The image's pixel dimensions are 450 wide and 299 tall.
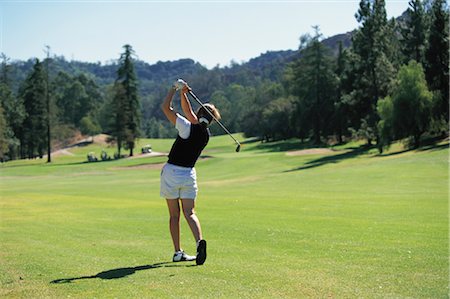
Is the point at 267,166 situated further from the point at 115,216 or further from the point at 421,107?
the point at 115,216

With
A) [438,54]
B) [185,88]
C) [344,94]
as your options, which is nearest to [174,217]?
[185,88]

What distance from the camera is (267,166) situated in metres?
50.2

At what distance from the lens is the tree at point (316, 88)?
7669 cm

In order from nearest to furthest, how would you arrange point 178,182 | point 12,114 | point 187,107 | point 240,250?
point 178,182 → point 187,107 → point 240,250 → point 12,114

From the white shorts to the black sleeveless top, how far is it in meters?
0.10

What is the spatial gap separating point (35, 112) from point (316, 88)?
45627 millimetres

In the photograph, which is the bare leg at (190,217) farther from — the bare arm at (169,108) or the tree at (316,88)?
the tree at (316,88)

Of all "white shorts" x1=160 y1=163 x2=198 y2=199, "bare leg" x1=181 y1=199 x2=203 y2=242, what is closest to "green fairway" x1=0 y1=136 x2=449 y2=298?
"bare leg" x1=181 y1=199 x2=203 y2=242

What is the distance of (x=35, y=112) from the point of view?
89.6 metres

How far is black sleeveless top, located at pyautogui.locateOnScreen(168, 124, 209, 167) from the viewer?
8.66 m

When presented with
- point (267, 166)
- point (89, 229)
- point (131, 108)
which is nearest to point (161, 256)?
point (89, 229)

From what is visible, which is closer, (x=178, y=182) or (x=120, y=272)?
(x=120, y=272)

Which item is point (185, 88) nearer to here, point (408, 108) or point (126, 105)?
point (408, 108)

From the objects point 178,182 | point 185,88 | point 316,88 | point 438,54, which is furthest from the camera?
point 316,88
